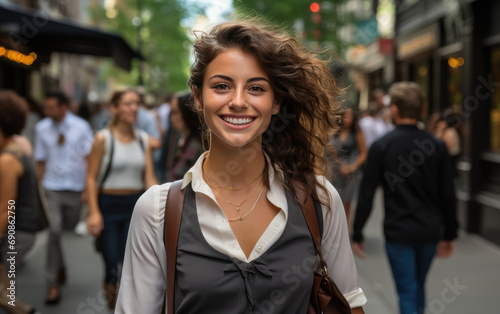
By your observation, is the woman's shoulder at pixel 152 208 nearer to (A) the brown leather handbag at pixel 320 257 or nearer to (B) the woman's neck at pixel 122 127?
(A) the brown leather handbag at pixel 320 257

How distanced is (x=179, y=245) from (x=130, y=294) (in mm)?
247

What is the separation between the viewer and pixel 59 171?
7133 millimetres

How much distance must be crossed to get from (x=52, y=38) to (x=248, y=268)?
11.8 meters

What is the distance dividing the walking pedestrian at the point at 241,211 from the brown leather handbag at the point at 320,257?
23mm

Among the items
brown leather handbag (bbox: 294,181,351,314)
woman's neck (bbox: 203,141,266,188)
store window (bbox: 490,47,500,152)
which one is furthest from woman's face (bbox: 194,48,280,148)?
store window (bbox: 490,47,500,152)

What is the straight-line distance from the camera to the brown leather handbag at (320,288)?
2.14m

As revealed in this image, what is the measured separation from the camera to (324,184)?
2.28 metres

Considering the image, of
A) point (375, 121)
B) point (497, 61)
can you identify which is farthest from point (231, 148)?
point (375, 121)

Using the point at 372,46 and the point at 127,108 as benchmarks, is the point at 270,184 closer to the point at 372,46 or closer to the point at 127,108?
the point at 127,108

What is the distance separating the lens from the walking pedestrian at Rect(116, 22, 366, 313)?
2.05m

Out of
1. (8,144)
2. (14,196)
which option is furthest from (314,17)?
(14,196)

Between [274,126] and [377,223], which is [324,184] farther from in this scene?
[377,223]

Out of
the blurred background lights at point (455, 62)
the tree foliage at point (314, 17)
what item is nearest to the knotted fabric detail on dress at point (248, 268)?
the blurred background lights at point (455, 62)

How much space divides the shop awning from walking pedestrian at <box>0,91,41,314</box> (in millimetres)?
4768
